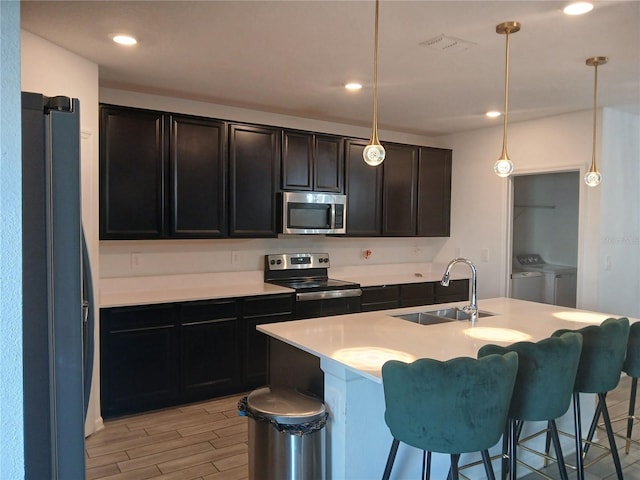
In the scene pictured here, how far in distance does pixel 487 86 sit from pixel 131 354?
332 cm

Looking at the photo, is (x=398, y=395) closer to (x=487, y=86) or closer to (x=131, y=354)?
(x=131, y=354)

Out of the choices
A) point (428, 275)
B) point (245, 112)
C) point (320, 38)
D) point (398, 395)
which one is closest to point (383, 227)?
point (428, 275)

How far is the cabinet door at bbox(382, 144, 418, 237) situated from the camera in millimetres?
5020

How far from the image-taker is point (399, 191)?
16.8 feet

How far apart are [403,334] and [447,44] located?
66.1 inches

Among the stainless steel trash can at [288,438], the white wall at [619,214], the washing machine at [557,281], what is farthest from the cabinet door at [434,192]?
the stainless steel trash can at [288,438]

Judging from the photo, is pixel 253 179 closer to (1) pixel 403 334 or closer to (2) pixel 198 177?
(2) pixel 198 177

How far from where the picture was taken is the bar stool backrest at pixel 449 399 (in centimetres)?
169

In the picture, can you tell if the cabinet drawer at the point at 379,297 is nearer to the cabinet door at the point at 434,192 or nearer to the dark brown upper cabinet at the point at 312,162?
the cabinet door at the point at 434,192

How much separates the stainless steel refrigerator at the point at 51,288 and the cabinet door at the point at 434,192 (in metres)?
4.52

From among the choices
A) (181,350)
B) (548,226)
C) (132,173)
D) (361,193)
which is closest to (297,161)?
(361,193)

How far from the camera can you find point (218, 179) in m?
3.97

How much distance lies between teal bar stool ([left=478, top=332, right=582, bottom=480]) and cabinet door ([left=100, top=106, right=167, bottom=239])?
2.70 m

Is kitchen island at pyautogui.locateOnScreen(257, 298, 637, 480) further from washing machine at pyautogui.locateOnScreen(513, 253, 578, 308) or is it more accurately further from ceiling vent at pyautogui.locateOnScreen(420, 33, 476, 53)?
washing machine at pyautogui.locateOnScreen(513, 253, 578, 308)
